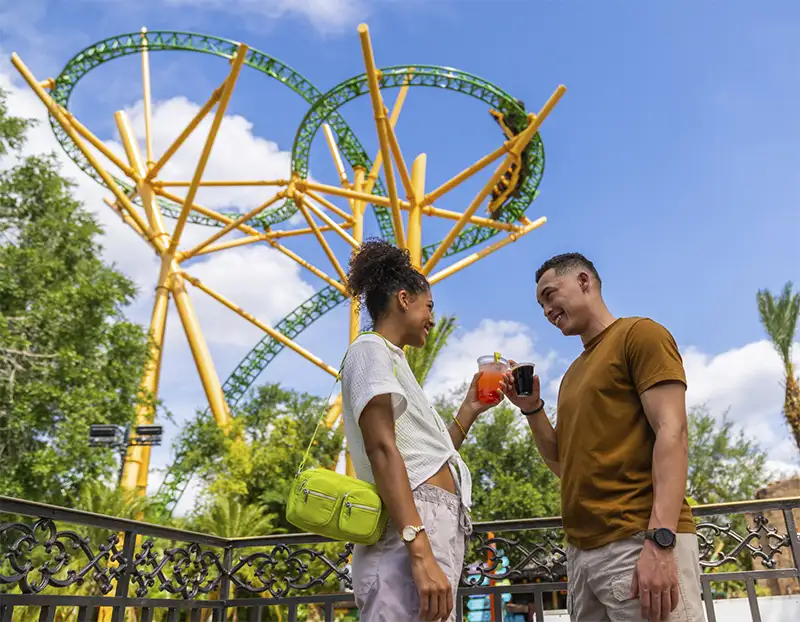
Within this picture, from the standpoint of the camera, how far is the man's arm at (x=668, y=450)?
164cm

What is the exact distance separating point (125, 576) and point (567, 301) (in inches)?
82.2

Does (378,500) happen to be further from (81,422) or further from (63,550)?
(81,422)

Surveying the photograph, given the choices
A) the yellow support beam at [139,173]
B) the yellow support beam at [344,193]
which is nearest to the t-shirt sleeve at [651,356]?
the yellow support beam at [344,193]

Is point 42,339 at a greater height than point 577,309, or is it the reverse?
point 42,339

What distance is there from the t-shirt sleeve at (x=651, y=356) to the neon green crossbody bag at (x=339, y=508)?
774mm

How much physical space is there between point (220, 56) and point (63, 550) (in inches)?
801

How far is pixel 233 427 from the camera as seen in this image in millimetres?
20891

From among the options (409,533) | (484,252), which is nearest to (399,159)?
(484,252)

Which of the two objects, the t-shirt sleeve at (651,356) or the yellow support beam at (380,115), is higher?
the yellow support beam at (380,115)

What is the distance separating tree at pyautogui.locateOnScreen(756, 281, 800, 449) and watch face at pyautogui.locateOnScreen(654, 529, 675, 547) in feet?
63.2

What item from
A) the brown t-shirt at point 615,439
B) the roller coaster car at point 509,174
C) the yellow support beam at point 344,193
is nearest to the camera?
the brown t-shirt at point 615,439

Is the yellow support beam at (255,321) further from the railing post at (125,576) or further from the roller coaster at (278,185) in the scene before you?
the railing post at (125,576)

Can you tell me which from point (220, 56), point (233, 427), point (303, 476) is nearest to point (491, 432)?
point (233, 427)

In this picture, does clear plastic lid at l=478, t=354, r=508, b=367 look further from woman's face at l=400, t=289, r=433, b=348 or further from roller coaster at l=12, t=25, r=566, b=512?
roller coaster at l=12, t=25, r=566, b=512
